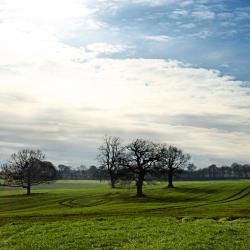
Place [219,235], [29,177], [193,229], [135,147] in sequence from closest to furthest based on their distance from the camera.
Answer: [219,235] < [193,229] < [135,147] < [29,177]

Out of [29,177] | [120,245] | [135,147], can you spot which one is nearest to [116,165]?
[135,147]

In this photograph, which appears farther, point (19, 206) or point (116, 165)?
point (116, 165)

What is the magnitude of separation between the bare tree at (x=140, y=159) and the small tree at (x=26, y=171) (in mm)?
35712

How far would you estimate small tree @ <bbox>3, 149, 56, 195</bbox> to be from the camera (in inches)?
5236

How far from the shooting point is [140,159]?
111 metres

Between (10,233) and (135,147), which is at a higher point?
(135,147)

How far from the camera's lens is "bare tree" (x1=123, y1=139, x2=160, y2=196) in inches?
4321

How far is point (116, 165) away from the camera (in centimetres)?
11106

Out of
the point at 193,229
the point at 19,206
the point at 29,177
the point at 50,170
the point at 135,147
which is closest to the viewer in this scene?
the point at 193,229

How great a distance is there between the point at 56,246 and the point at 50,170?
11744 cm

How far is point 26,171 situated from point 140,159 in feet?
126

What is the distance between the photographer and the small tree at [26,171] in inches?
5236

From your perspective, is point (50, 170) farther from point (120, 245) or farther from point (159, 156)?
point (120, 245)

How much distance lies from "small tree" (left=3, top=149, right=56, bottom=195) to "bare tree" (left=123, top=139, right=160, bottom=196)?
35712 mm
